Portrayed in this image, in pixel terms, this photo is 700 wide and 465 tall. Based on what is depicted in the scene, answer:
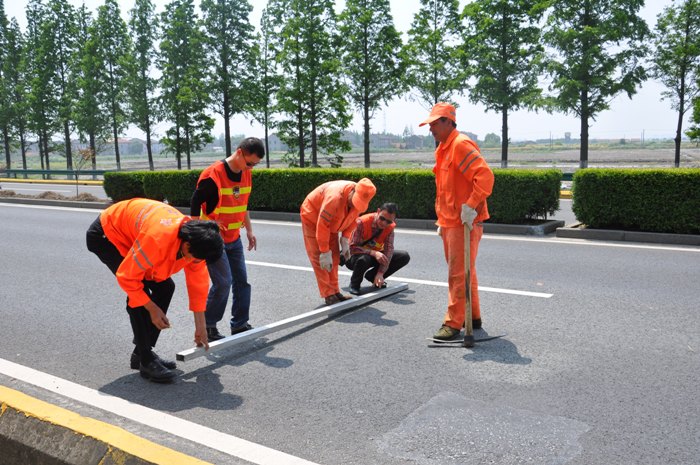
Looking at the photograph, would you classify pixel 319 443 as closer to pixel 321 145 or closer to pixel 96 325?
pixel 96 325

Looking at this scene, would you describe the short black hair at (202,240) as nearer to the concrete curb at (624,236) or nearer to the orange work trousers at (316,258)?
the orange work trousers at (316,258)

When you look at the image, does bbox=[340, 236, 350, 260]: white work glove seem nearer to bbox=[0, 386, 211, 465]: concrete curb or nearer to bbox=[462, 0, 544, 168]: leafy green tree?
bbox=[0, 386, 211, 465]: concrete curb

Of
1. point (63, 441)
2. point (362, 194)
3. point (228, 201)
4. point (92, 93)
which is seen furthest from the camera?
point (92, 93)

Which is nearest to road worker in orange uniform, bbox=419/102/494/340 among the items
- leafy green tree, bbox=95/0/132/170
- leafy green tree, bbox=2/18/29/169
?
leafy green tree, bbox=95/0/132/170

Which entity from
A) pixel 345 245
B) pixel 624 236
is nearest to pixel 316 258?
pixel 345 245

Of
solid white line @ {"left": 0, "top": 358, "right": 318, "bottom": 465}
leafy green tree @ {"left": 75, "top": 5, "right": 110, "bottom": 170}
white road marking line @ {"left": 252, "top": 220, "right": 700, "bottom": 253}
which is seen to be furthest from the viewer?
leafy green tree @ {"left": 75, "top": 5, "right": 110, "bottom": 170}

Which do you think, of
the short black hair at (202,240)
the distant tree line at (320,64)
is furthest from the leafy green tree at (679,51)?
the short black hair at (202,240)

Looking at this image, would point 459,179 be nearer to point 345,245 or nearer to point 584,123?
point 345,245

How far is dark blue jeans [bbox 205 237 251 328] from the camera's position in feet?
17.5

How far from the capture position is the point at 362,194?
5.87 meters

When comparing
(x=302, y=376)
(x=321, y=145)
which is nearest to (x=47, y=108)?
(x=321, y=145)

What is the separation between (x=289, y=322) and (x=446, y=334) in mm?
1397

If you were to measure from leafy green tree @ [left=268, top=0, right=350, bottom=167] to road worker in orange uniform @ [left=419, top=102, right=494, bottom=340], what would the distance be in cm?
2678

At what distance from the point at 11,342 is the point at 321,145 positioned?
2930cm
